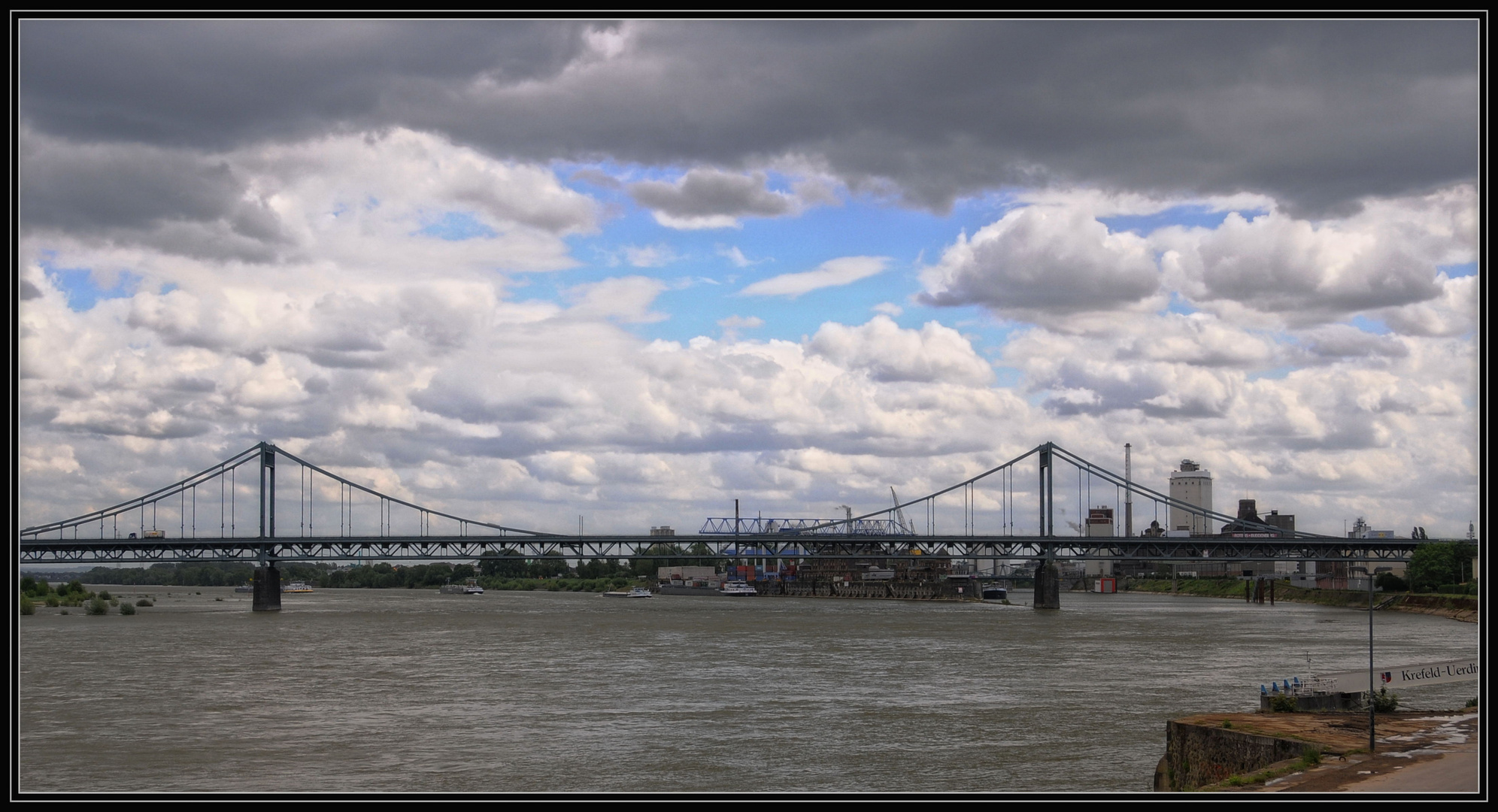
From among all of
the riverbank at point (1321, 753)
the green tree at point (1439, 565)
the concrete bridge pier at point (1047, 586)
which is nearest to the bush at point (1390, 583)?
the green tree at point (1439, 565)

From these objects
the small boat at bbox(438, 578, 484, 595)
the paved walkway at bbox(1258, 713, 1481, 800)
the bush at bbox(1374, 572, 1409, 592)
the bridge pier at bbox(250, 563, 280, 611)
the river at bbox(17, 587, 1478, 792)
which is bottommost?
the small boat at bbox(438, 578, 484, 595)

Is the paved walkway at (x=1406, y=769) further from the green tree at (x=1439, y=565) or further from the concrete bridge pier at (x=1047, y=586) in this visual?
the green tree at (x=1439, y=565)

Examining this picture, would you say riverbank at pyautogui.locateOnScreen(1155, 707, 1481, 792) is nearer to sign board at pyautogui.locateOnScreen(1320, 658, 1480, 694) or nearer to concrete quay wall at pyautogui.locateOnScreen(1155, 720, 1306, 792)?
concrete quay wall at pyautogui.locateOnScreen(1155, 720, 1306, 792)

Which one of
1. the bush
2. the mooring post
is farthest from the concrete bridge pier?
the bush

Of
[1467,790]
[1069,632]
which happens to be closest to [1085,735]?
[1467,790]
